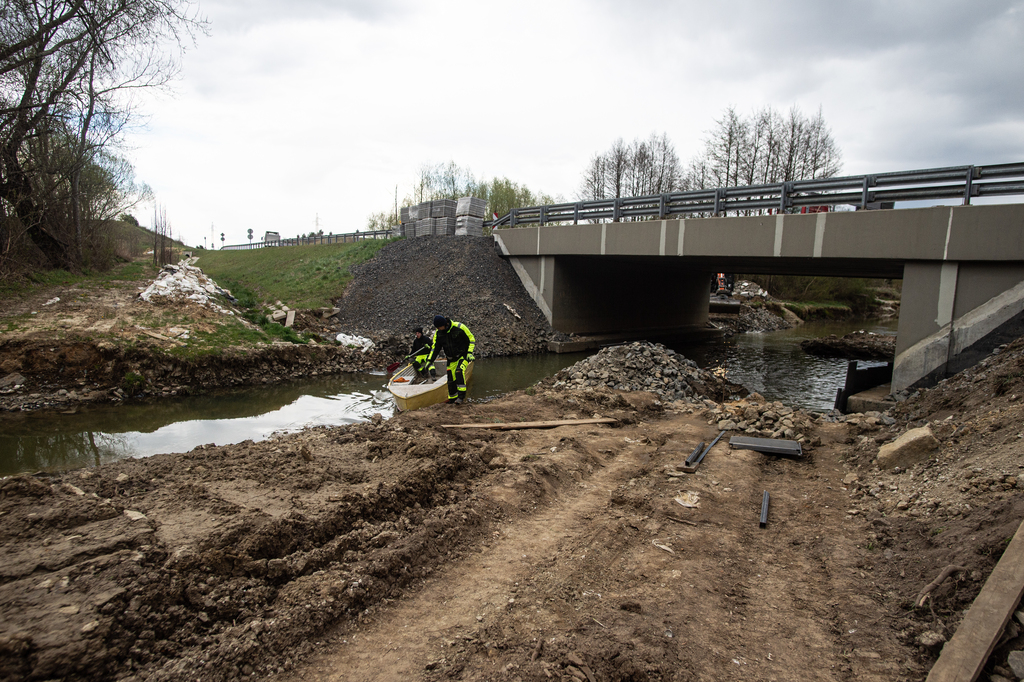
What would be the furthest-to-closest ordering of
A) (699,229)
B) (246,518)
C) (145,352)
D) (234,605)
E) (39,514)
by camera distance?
1. (699,229)
2. (145,352)
3. (246,518)
4. (39,514)
5. (234,605)

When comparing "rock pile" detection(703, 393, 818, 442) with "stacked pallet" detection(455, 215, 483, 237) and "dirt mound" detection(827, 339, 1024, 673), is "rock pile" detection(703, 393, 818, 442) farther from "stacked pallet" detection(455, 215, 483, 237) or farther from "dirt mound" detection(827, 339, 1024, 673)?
"stacked pallet" detection(455, 215, 483, 237)

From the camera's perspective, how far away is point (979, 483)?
5230mm

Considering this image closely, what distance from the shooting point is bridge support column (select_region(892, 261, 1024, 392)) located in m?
11.0

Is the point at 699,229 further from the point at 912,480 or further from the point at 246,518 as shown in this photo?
the point at 246,518

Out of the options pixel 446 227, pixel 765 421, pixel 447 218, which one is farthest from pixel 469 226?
pixel 765 421

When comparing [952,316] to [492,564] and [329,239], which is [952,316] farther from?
[329,239]

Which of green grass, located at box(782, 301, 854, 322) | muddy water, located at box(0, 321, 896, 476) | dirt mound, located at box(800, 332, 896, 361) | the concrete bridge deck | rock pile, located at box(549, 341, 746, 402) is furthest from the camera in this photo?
green grass, located at box(782, 301, 854, 322)

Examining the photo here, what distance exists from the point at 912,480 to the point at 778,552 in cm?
237

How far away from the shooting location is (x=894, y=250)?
41.3ft

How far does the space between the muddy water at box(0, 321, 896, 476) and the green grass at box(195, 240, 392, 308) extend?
33.3 feet

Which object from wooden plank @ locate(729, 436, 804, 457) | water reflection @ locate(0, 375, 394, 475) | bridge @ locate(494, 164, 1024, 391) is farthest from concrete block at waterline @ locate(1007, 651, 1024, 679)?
bridge @ locate(494, 164, 1024, 391)

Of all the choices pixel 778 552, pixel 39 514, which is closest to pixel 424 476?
pixel 39 514

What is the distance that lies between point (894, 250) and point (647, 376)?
6.42 metres

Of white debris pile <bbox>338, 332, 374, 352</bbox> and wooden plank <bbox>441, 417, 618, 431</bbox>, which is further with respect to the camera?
white debris pile <bbox>338, 332, 374, 352</bbox>
